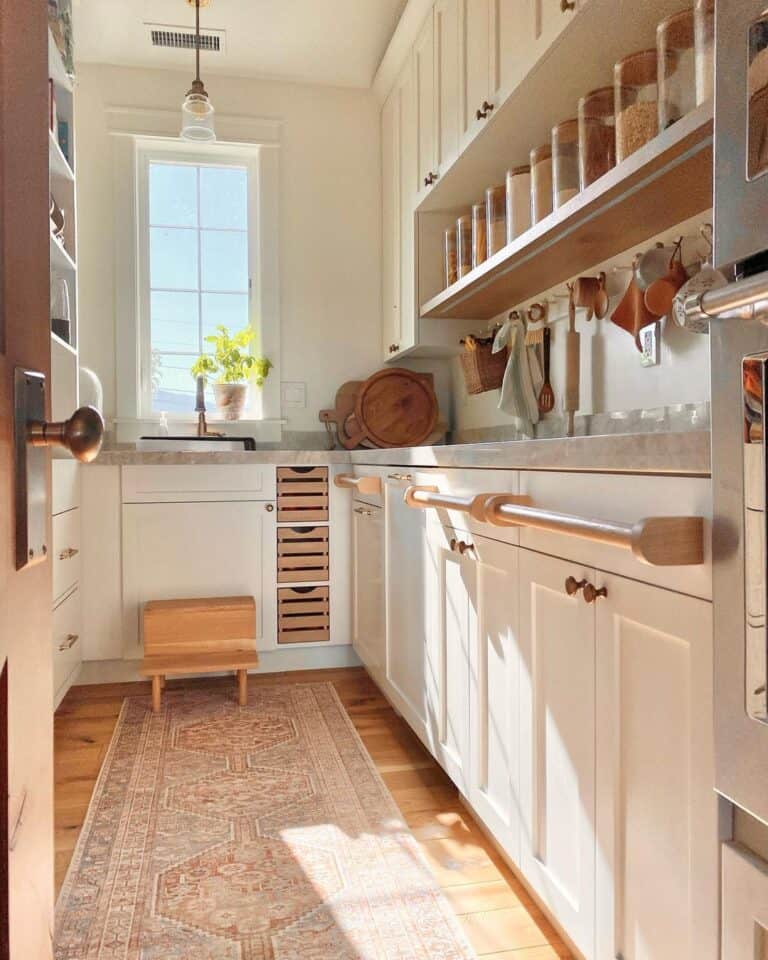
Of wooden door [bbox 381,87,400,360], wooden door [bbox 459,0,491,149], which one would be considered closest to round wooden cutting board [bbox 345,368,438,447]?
wooden door [bbox 381,87,400,360]

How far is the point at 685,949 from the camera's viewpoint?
863mm

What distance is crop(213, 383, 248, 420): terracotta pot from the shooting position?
349cm

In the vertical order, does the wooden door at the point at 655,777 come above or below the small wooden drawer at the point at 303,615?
above

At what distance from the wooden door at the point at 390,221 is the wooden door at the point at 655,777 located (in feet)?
8.42

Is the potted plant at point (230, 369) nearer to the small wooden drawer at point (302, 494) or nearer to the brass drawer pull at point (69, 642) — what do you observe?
the small wooden drawer at point (302, 494)

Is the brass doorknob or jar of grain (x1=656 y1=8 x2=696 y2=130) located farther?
jar of grain (x1=656 y1=8 x2=696 y2=130)

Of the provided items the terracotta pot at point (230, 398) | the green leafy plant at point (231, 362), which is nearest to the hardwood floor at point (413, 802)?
the terracotta pot at point (230, 398)

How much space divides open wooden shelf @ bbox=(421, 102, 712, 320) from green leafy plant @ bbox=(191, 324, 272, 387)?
1.18 m

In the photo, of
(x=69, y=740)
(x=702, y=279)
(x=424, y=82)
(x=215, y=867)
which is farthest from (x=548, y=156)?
(x=69, y=740)

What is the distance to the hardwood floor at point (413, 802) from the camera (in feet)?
4.64

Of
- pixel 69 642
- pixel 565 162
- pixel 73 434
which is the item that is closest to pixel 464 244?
pixel 565 162

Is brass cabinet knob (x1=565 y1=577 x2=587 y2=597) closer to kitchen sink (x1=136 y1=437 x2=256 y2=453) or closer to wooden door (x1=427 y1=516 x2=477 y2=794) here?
wooden door (x1=427 y1=516 x2=477 y2=794)

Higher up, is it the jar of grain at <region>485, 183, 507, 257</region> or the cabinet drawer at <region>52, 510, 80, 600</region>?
the jar of grain at <region>485, 183, 507, 257</region>

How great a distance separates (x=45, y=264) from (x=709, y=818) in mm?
836
